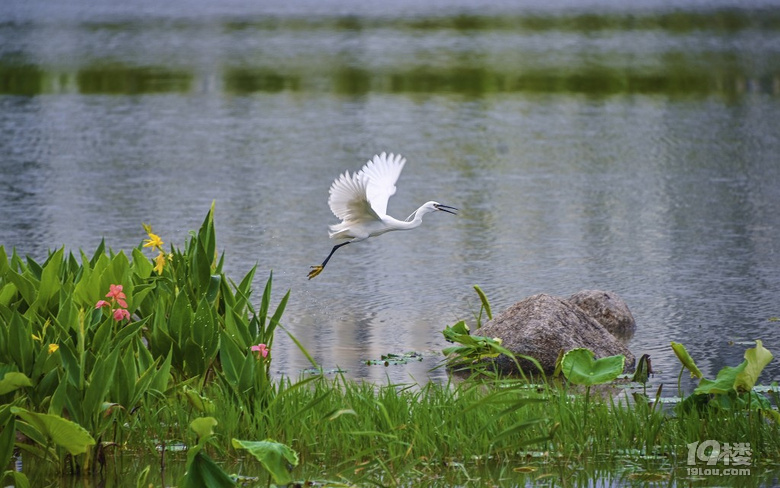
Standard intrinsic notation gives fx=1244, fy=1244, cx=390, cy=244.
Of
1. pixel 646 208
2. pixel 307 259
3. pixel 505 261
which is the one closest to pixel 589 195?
pixel 646 208

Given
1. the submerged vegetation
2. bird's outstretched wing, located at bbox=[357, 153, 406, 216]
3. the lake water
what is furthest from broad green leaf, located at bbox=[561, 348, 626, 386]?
bird's outstretched wing, located at bbox=[357, 153, 406, 216]

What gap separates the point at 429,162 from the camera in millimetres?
14859

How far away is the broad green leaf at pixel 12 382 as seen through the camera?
17.3ft

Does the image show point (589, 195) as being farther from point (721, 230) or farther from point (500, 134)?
point (500, 134)

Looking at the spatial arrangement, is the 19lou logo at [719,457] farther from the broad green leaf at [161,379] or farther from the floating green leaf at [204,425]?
the broad green leaf at [161,379]

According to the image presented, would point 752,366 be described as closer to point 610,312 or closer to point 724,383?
point 724,383

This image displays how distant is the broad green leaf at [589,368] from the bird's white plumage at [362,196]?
1637mm

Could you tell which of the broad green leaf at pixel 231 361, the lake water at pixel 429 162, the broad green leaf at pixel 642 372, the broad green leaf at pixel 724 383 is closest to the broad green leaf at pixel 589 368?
the broad green leaf at pixel 724 383

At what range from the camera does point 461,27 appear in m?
30.5

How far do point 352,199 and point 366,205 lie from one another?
103 millimetres

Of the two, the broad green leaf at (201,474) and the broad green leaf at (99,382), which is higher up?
the broad green leaf at (99,382)

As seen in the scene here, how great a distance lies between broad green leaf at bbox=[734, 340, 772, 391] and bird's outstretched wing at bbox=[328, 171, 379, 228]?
2.42m

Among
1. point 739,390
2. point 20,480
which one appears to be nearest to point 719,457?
point 739,390

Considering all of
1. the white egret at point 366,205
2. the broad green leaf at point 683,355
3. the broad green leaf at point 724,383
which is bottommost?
the broad green leaf at point 724,383
